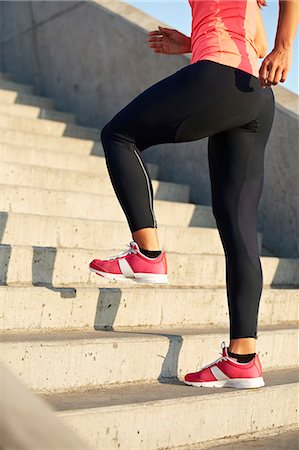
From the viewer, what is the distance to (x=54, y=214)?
416 centimetres

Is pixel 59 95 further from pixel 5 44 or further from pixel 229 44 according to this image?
pixel 229 44

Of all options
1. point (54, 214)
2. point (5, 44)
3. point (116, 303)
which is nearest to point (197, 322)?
point (116, 303)

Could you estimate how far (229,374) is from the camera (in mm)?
2676

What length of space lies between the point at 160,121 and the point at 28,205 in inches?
69.2

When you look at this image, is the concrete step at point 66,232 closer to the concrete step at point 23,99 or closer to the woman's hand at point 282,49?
the woman's hand at point 282,49

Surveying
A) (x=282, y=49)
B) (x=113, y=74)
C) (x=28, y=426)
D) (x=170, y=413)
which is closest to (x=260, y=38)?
(x=282, y=49)

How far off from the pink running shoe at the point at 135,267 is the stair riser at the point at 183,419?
445 mm

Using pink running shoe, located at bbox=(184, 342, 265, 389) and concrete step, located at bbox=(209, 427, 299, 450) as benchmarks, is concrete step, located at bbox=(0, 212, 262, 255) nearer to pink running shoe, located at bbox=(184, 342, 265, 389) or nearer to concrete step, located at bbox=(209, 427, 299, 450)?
pink running shoe, located at bbox=(184, 342, 265, 389)

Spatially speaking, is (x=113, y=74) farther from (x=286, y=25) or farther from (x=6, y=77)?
(x=286, y=25)

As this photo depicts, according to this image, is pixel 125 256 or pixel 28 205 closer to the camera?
pixel 125 256

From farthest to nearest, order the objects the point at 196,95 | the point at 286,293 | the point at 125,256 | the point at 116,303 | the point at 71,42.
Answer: the point at 71,42
the point at 286,293
the point at 116,303
the point at 125,256
the point at 196,95

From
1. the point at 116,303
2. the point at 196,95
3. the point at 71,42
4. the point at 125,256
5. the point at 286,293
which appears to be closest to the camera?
the point at 196,95

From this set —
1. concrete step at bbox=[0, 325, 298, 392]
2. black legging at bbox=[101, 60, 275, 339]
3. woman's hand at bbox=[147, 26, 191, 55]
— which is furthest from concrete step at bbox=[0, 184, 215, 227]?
black legging at bbox=[101, 60, 275, 339]

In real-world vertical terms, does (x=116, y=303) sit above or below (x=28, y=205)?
below
